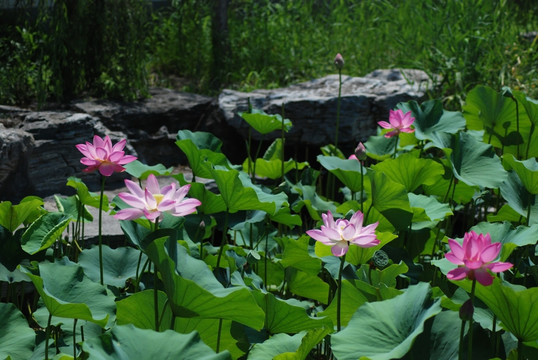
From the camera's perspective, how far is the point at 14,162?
262 cm

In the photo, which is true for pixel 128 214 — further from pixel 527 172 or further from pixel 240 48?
pixel 240 48

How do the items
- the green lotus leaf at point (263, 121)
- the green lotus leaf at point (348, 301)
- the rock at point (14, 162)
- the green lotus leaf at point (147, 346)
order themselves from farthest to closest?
the rock at point (14, 162), the green lotus leaf at point (263, 121), the green lotus leaf at point (348, 301), the green lotus leaf at point (147, 346)

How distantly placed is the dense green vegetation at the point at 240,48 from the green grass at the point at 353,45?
0.03ft

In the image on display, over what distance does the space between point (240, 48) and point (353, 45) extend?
928mm

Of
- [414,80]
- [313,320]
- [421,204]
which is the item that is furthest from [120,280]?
[414,80]

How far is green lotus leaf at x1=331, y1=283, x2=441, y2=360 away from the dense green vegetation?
107 inches

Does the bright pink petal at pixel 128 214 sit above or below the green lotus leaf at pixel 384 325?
above

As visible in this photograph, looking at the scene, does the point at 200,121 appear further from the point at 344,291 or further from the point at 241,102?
the point at 344,291

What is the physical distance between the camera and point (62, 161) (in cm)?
296

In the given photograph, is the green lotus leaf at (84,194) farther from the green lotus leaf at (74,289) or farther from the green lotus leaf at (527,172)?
the green lotus leaf at (527,172)

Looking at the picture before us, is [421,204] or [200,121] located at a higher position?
[421,204]

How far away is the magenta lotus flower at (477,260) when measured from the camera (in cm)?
104

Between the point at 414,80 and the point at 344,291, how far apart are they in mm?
2870

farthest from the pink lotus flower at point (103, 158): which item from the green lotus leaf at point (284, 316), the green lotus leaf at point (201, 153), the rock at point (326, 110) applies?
the rock at point (326, 110)
